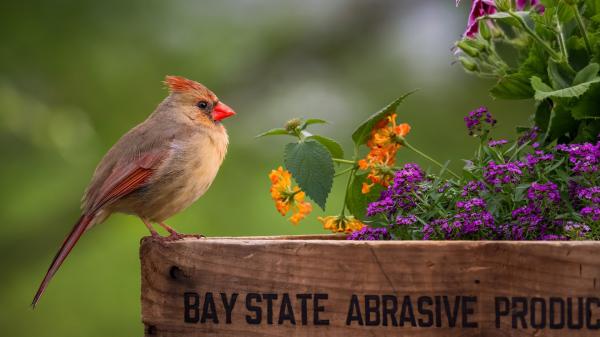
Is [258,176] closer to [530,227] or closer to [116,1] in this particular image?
[116,1]

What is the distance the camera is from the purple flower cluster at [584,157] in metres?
1.84

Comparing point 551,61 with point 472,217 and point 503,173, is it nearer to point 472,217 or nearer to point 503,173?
point 503,173

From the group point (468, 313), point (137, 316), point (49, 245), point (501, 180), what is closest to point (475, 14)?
point (501, 180)

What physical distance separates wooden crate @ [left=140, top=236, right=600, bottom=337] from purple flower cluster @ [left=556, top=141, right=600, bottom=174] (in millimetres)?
284

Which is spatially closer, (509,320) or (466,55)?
(509,320)

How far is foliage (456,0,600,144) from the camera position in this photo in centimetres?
203

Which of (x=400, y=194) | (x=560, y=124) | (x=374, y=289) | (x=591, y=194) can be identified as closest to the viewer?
(x=374, y=289)

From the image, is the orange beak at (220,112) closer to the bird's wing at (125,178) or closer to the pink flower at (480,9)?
the bird's wing at (125,178)

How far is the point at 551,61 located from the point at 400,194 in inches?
18.8

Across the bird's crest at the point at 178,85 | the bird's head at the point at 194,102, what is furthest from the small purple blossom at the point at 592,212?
the bird's crest at the point at 178,85

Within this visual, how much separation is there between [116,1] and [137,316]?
137 cm

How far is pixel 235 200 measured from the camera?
3666mm

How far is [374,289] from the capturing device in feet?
5.50

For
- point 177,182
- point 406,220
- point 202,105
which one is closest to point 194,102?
point 202,105
